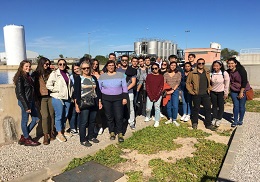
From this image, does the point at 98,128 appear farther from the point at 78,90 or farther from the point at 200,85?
the point at 200,85

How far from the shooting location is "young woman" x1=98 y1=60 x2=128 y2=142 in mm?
4906

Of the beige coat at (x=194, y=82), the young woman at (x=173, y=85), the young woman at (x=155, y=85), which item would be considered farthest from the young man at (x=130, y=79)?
the beige coat at (x=194, y=82)

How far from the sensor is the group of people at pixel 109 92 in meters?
4.56

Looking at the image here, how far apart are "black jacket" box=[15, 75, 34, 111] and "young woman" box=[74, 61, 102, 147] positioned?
0.92 m

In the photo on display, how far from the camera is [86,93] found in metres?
4.56

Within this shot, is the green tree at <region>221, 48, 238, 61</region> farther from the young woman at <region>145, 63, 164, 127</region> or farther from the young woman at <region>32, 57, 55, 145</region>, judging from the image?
the young woman at <region>32, 57, 55, 145</region>

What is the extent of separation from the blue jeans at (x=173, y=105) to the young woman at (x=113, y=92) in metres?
1.83

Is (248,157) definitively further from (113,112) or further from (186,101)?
(113,112)

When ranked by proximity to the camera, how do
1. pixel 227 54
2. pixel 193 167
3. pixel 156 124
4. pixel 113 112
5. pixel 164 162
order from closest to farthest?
→ 1. pixel 193 167
2. pixel 164 162
3. pixel 113 112
4. pixel 156 124
5. pixel 227 54

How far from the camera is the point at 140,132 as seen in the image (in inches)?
218

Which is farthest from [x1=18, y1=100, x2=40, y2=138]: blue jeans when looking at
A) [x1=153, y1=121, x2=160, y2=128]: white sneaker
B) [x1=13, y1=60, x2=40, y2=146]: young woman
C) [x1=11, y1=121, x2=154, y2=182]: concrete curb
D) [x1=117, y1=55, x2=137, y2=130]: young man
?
[x1=153, y1=121, x2=160, y2=128]: white sneaker

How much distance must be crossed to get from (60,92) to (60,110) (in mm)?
419

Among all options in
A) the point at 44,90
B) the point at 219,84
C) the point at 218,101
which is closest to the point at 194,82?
the point at 219,84

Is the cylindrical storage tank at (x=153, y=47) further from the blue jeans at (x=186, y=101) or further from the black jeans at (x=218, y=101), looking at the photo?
the black jeans at (x=218, y=101)
